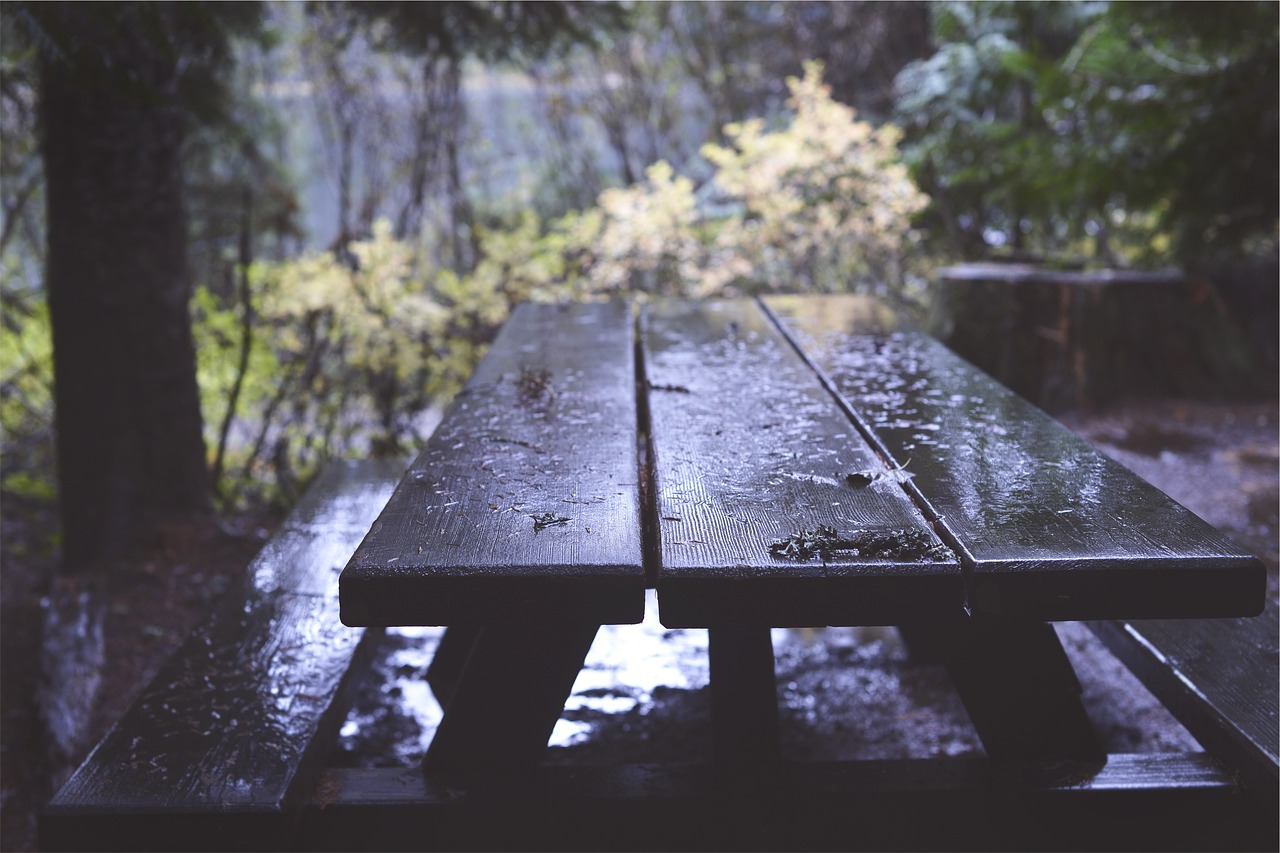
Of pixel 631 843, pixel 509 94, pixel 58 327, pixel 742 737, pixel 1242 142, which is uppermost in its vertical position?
pixel 509 94

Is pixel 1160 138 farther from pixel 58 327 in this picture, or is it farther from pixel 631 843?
pixel 58 327

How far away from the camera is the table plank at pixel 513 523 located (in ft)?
3.27

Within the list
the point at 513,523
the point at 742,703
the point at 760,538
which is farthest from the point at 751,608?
the point at 742,703

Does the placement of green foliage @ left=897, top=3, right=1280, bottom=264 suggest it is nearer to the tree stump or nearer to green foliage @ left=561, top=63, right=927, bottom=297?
the tree stump

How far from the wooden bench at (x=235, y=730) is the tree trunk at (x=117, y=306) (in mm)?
1379

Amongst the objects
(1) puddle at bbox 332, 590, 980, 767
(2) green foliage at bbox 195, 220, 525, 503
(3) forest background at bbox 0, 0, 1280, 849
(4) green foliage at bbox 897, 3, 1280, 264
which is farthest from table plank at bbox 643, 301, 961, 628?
(2) green foliage at bbox 195, 220, 525, 503

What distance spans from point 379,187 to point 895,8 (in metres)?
4.67

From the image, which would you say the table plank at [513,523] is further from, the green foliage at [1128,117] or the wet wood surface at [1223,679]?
the green foliage at [1128,117]

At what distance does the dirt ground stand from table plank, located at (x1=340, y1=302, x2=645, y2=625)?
2.66 feet

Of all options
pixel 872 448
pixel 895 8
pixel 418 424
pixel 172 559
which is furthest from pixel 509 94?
pixel 872 448

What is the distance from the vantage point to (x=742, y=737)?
4.74 ft

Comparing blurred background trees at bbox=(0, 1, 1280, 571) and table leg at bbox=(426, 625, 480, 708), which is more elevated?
blurred background trees at bbox=(0, 1, 1280, 571)

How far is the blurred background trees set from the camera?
3586 mm

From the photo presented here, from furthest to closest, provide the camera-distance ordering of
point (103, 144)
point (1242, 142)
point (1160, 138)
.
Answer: point (1160, 138)
point (1242, 142)
point (103, 144)
